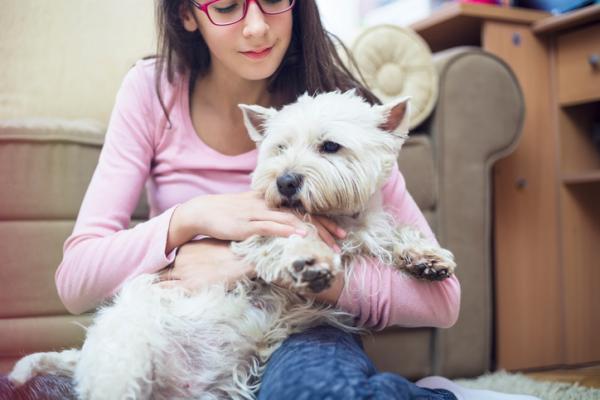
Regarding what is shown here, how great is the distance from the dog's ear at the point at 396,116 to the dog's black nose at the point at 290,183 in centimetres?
24

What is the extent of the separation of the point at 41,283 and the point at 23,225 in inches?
5.7

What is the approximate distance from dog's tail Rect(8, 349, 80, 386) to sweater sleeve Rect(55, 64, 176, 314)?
13cm

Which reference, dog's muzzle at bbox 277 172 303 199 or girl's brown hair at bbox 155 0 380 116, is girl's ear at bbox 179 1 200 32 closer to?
girl's brown hair at bbox 155 0 380 116

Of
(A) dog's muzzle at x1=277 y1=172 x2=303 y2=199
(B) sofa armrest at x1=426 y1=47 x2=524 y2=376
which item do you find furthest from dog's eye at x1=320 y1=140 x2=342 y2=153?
(B) sofa armrest at x1=426 y1=47 x2=524 y2=376

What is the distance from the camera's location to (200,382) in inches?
37.3

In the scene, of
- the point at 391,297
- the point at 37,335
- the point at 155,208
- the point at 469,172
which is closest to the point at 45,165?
the point at 155,208

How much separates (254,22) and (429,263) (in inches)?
22.3

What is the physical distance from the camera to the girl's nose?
42.1 inches

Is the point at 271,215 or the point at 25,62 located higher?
the point at 25,62

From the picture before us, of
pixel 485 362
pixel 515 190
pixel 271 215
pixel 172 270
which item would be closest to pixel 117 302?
pixel 172 270

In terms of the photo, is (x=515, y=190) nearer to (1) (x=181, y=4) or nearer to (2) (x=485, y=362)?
(2) (x=485, y=362)

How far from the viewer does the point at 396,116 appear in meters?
1.12

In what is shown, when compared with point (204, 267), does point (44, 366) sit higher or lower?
lower

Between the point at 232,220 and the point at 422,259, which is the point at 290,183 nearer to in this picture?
the point at 232,220
